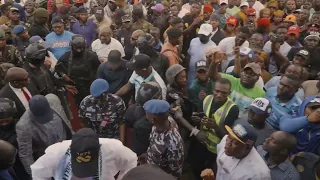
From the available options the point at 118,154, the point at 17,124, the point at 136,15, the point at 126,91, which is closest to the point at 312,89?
the point at 126,91

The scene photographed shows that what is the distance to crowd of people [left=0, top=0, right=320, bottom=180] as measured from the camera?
2.85 m

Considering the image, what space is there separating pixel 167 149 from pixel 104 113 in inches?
38.8

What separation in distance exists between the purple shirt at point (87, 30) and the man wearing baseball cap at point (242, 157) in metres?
4.45

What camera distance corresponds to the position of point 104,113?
384cm

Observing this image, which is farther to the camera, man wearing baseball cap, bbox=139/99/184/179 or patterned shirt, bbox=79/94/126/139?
patterned shirt, bbox=79/94/126/139

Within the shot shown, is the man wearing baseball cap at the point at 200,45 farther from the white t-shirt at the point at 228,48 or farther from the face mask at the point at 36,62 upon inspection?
the face mask at the point at 36,62

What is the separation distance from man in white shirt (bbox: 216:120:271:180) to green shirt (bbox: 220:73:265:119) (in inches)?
42.1

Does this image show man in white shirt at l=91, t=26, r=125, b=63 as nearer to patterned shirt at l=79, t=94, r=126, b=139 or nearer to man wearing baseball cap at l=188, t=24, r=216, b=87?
man wearing baseball cap at l=188, t=24, r=216, b=87

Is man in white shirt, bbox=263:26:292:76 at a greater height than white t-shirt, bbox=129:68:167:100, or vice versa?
white t-shirt, bbox=129:68:167:100

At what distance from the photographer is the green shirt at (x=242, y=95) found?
4043mm

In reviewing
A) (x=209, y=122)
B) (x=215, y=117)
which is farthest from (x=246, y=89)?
(x=209, y=122)


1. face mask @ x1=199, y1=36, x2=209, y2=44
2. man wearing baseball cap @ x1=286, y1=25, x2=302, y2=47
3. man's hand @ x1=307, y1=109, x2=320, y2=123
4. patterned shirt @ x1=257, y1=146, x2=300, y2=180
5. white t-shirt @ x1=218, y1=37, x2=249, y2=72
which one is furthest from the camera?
man wearing baseball cap @ x1=286, y1=25, x2=302, y2=47

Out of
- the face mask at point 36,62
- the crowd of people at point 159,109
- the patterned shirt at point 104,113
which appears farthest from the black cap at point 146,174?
the face mask at point 36,62

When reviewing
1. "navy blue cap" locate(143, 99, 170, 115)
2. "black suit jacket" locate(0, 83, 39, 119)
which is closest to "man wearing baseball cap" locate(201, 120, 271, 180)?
"navy blue cap" locate(143, 99, 170, 115)
